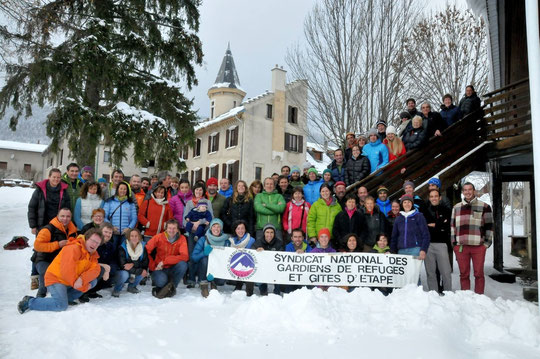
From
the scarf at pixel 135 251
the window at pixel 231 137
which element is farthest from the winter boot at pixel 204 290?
the window at pixel 231 137

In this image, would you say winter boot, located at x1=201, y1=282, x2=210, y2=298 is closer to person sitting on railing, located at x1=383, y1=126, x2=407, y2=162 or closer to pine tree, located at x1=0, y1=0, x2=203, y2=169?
person sitting on railing, located at x1=383, y1=126, x2=407, y2=162

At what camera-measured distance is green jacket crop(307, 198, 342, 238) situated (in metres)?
6.85

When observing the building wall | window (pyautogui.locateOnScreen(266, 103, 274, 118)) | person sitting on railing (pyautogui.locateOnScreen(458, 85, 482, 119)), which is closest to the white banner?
person sitting on railing (pyautogui.locateOnScreen(458, 85, 482, 119))

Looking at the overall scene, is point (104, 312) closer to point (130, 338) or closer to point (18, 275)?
point (130, 338)

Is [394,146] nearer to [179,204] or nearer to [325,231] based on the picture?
[325,231]

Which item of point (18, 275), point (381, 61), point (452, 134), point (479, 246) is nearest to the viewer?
point (479, 246)

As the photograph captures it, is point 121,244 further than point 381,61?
No

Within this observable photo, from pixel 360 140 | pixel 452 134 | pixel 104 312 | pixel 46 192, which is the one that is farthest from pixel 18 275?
pixel 452 134

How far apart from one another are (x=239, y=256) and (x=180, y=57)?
25.9 feet

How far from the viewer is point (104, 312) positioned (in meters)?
5.01

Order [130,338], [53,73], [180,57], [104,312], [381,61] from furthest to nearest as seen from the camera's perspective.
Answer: [381,61] < [180,57] < [53,73] < [104,312] < [130,338]

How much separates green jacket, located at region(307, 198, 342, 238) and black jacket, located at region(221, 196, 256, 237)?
1.07 meters

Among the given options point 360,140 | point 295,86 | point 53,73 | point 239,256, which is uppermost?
point 295,86

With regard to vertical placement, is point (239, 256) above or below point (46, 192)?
below
